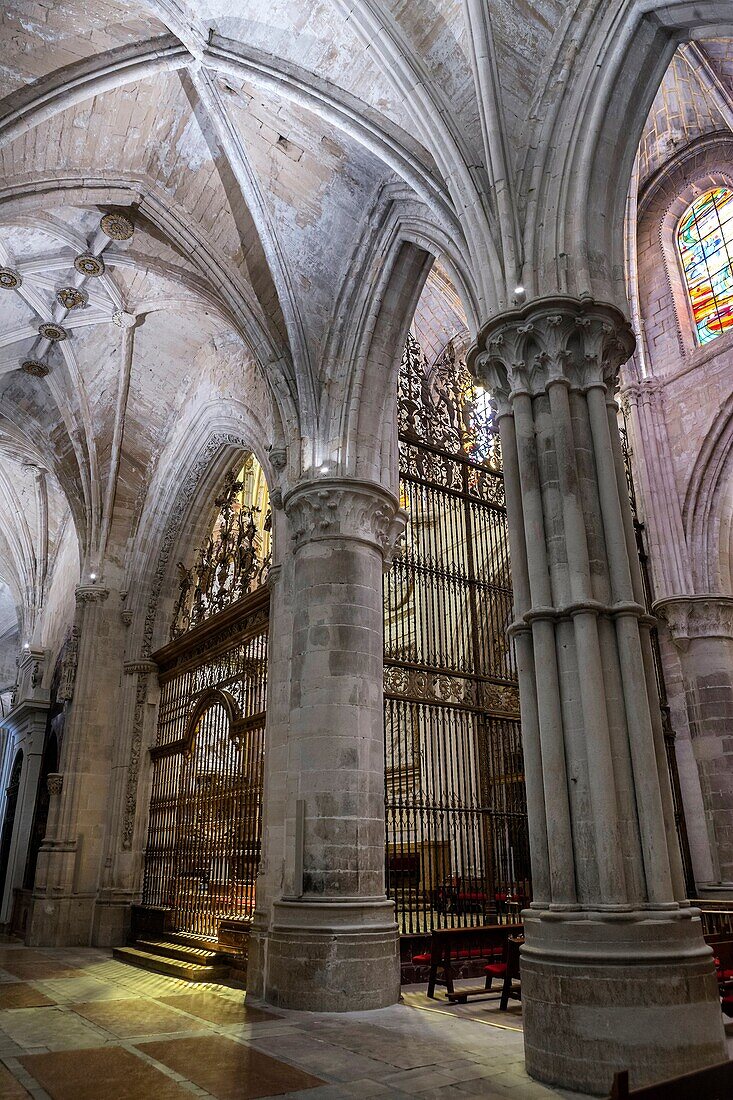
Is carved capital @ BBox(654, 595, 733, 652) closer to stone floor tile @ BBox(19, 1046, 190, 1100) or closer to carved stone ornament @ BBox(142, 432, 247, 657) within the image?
carved stone ornament @ BBox(142, 432, 247, 657)

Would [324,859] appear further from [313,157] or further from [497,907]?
[313,157]

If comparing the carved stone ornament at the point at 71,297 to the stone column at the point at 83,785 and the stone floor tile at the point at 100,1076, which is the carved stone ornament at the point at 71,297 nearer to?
the stone column at the point at 83,785

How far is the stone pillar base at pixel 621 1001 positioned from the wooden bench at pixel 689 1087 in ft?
8.90

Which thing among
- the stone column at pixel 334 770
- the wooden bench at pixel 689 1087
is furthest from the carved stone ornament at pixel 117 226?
the wooden bench at pixel 689 1087

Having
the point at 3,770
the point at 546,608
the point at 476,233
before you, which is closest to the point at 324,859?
the point at 546,608

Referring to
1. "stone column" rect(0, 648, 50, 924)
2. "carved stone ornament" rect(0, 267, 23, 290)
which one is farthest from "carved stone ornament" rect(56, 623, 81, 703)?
"carved stone ornament" rect(0, 267, 23, 290)

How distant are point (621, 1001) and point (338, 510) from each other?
603 centimetres

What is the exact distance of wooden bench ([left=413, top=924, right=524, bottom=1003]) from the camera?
26.9 feet

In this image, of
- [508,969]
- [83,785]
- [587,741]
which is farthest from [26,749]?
[587,741]

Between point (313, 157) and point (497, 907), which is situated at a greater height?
point (313, 157)

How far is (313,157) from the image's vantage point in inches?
402

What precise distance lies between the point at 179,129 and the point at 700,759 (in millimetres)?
12389

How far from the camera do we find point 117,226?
12.1 metres

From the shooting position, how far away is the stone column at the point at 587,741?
4.94 metres
